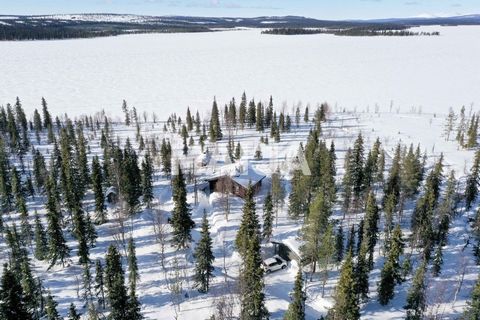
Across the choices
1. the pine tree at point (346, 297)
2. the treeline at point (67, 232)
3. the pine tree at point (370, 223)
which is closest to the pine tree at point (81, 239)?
the treeline at point (67, 232)

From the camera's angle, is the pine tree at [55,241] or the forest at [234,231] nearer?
the forest at [234,231]

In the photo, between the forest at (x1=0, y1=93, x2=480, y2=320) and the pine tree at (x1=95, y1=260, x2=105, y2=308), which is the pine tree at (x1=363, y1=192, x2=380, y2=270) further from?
the pine tree at (x1=95, y1=260, x2=105, y2=308)

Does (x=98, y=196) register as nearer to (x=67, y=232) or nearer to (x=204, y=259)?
(x=67, y=232)

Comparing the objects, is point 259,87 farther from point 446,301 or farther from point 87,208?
point 446,301

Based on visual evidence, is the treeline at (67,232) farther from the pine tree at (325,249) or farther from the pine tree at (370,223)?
the pine tree at (370,223)

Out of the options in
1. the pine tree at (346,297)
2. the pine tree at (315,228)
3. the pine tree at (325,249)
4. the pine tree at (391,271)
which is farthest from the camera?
the pine tree at (315,228)

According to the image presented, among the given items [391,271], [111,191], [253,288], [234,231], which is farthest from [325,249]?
[111,191]

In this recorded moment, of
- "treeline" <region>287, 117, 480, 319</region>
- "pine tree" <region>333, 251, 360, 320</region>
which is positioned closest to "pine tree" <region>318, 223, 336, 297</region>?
"treeline" <region>287, 117, 480, 319</region>
